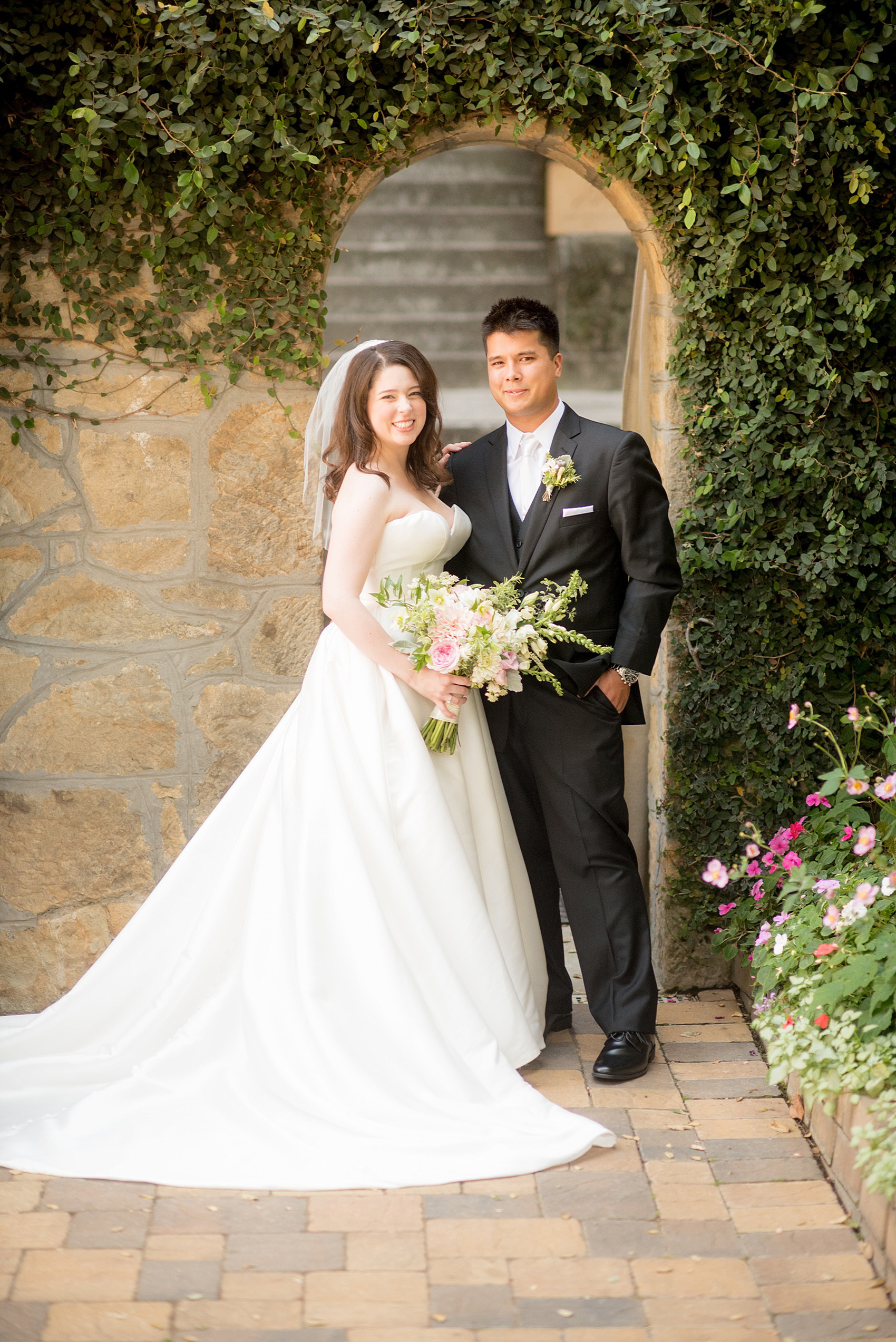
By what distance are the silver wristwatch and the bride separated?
1.29 ft

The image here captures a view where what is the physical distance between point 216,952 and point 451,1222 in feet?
3.04

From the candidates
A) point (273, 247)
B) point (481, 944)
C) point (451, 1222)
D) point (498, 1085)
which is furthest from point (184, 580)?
point (451, 1222)

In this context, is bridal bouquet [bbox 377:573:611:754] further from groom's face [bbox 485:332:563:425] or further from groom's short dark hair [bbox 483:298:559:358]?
groom's short dark hair [bbox 483:298:559:358]

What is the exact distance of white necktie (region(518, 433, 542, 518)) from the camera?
132 inches

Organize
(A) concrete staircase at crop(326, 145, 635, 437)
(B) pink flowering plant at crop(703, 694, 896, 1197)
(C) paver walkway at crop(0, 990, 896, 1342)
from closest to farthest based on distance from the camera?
(C) paver walkway at crop(0, 990, 896, 1342)
(B) pink flowering plant at crop(703, 694, 896, 1197)
(A) concrete staircase at crop(326, 145, 635, 437)

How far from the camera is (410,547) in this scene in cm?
322

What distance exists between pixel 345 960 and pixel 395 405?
143 centimetres

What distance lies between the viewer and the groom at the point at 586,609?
10.7 feet

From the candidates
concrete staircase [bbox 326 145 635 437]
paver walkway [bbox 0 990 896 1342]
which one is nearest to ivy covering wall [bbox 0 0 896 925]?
paver walkway [bbox 0 990 896 1342]

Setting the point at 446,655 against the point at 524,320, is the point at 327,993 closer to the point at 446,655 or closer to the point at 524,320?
the point at 446,655

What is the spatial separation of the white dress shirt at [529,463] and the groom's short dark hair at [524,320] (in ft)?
0.64

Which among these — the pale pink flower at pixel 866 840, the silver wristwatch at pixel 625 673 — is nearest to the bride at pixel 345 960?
the silver wristwatch at pixel 625 673

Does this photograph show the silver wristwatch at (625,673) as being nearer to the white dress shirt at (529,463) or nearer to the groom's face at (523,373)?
the white dress shirt at (529,463)

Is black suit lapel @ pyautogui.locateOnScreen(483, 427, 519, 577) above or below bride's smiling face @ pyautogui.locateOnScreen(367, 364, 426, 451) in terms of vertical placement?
below
